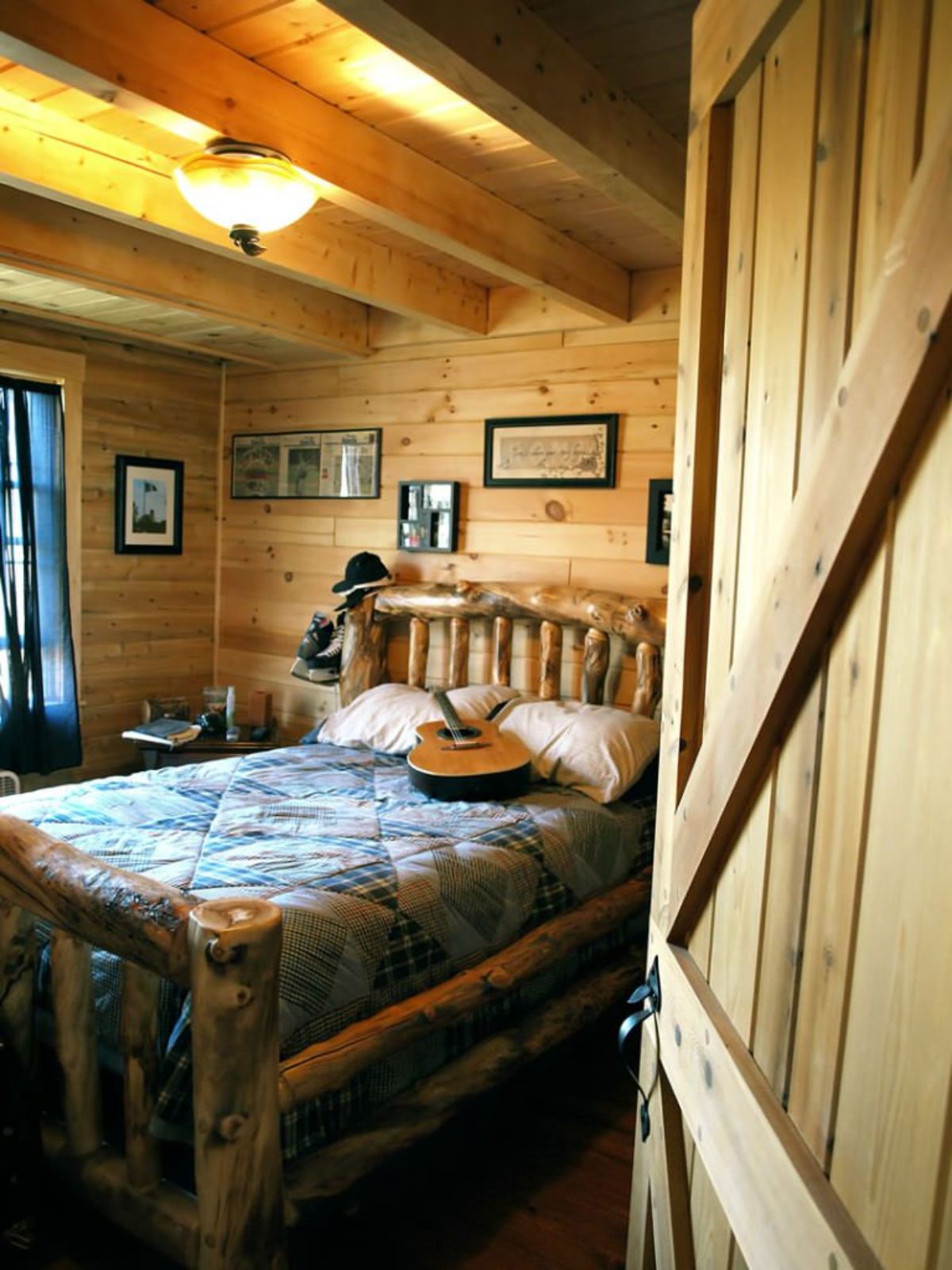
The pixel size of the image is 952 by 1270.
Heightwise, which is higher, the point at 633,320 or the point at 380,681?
the point at 633,320

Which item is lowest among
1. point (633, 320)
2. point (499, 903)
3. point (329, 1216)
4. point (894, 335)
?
point (329, 1216)

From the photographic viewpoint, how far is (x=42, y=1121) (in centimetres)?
199

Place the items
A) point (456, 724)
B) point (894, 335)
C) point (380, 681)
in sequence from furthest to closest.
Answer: point (380, 681), point (456, 724), point (894, 335)

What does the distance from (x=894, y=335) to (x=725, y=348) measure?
497 millimetres

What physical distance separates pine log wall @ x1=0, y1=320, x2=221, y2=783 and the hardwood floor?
247cm

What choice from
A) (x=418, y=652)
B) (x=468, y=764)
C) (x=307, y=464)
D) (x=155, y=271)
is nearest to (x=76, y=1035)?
(x=468, y=764)

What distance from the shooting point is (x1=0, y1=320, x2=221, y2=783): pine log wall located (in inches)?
166

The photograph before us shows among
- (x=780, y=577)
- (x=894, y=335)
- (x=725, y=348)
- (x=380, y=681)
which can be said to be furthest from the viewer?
(x=380, y=681)

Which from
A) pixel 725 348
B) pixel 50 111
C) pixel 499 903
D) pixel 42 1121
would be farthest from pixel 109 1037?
pixel 50 111

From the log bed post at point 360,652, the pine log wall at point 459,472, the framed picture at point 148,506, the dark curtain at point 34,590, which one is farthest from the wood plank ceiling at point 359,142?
the log bed post at point 360,652

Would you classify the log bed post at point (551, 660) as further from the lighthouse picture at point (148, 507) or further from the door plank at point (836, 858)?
the door plank at point (836, 858)

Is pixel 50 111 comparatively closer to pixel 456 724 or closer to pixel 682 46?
pixel 682 46

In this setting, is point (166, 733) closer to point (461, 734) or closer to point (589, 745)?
point (461, 734)

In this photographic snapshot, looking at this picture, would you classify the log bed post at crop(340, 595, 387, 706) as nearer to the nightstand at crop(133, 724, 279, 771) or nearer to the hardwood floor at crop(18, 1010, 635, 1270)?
the nightstand at crop(133, 724, 279, 771)
